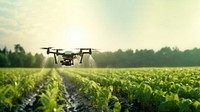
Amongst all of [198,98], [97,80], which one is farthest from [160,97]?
[97,80]

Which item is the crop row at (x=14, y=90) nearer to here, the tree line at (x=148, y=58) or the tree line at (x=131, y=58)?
the tree line at (x=131, y=58)

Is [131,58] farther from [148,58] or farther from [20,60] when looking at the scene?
[20,60]

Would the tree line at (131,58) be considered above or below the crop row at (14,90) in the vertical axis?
above

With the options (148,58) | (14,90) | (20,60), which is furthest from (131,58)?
(14,90)

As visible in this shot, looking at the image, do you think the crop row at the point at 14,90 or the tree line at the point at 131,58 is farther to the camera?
the tree line at the point at 131,58

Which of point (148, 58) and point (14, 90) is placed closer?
point (14, 90)

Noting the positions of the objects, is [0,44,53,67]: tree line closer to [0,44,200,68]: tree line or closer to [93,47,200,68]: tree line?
[0,44,200,68]: tree line

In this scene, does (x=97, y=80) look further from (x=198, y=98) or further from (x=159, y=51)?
(x=159, y=51)

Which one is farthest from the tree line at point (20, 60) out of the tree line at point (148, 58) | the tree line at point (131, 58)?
the tree line at point (148, 58)
